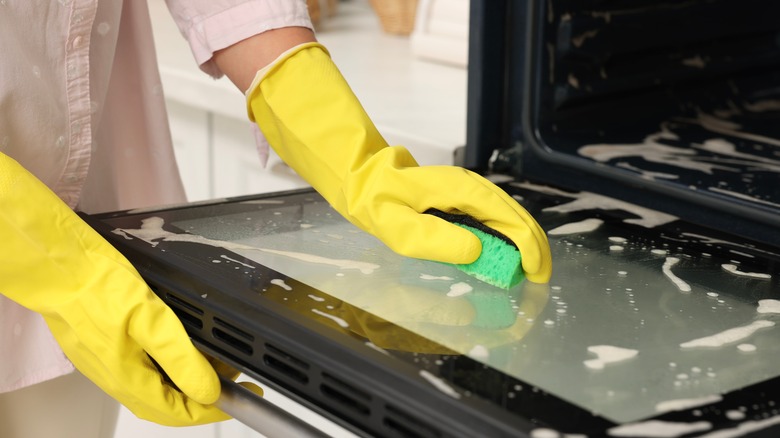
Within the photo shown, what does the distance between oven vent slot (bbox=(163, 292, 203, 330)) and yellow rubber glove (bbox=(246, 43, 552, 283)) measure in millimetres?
201

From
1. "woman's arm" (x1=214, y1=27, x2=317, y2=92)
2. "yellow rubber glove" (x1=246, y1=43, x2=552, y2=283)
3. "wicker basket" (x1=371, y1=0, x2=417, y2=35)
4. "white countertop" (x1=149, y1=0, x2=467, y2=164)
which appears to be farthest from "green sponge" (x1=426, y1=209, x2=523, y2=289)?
"wicker basket" (x1=371, y1=0, x2=417, y2=35)

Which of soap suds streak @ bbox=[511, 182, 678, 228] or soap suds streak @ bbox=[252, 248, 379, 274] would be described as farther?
soap suds streak @ bbox=[511, 182, 678, 228]

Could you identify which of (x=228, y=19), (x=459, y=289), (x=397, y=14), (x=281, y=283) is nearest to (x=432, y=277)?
(x=459, y=289)

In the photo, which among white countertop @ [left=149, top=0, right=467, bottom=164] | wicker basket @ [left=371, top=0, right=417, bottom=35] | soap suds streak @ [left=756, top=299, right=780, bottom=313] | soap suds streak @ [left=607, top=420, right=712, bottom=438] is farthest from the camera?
wicker basket @ [left=371, top=0, right=417, bottom=35]

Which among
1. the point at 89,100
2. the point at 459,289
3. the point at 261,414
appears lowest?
the point at 261,414

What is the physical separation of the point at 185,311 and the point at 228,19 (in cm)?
45

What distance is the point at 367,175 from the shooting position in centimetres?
102

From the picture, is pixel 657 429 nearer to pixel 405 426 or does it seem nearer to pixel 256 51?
pixel 405 426

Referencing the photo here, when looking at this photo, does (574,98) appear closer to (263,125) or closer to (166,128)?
(263,125)

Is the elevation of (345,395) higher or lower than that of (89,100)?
lower

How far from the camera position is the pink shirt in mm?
1065

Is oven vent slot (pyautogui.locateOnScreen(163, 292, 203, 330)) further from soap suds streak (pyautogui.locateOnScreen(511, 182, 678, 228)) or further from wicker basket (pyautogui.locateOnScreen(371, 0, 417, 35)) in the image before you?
wicker basket (pyautogui.locateOnScreen(371, 0, 417, 35))

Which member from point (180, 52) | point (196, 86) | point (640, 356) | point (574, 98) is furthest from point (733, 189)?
point (180, 52)

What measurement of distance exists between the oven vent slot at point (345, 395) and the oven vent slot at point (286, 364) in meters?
0.02
